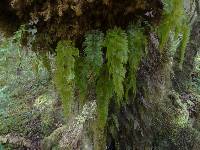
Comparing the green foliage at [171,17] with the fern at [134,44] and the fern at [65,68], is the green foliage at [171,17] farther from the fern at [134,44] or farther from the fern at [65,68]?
the fern at [65,68]

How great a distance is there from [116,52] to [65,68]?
27cm

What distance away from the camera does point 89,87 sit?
7.29ft

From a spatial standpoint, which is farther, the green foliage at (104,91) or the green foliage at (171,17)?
the green foliage at (104,91)

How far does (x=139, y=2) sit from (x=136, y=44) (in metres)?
0.24

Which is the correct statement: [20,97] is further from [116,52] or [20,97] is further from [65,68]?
[116,52]

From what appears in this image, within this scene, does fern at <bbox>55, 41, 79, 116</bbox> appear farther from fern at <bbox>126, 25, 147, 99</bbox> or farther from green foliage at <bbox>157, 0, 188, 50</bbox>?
green foliage at <bbox>157, 0, 188, 50</bbox>

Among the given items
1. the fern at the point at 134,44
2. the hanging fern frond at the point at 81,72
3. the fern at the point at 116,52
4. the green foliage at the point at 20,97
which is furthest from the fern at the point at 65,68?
the green foliage at the point at 20,97

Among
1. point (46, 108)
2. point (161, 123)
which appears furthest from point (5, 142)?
point (161, 123)

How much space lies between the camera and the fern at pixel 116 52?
1733mm

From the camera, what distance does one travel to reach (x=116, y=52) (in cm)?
176

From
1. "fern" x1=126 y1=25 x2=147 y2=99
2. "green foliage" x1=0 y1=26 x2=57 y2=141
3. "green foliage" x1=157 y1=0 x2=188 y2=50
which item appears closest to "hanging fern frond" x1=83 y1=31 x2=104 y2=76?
"fern" x1=126 y1=25 x2=147 y2=99

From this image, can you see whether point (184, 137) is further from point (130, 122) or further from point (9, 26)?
point (9, 26)

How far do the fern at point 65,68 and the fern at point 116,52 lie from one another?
164 millimetres

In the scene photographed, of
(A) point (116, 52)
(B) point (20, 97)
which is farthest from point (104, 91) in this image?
(B) point (20, 97)
